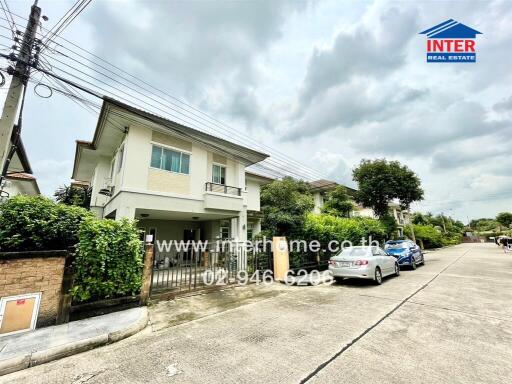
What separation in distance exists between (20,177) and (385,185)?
25.5m

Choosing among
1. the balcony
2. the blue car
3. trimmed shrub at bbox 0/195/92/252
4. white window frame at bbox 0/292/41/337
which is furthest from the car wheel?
white window frame at bbox 0/292/41/337

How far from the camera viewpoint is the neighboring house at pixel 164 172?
33.1 feet

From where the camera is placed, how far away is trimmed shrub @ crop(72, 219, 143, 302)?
5.16 metres

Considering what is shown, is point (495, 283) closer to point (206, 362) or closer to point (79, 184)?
point (206, 362)

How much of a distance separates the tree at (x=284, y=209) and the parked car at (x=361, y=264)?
101 inches

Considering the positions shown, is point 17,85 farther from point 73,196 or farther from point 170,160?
point 73,196

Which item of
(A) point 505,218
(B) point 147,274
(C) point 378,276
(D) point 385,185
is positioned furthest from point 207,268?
(A) point 505,218

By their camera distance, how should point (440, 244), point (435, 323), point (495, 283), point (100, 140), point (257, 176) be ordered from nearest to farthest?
point (435, 323), point (495, 283), point (100, 140), point (257, 176), point (440, 244)

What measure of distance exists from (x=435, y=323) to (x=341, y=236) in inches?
369

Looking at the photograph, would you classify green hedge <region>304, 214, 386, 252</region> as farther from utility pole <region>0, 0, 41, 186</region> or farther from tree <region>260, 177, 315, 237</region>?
utility pole <region>0, 0, 41, 186</region>

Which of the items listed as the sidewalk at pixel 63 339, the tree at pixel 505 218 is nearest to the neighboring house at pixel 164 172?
the sidewalk at pixel 63 339

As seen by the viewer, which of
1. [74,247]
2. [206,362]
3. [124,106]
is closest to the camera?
[206,362]

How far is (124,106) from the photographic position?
9062mm

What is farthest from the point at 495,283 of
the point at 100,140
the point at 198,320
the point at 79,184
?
the point at 79,184
